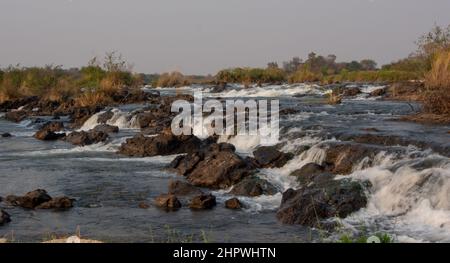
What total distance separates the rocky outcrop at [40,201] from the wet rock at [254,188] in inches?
131

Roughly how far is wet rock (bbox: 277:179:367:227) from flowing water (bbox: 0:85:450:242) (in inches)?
8.2

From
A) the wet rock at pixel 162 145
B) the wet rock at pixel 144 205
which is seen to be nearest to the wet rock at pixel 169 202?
the wet rock at pixel 144 205

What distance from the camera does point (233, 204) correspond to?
10.9m

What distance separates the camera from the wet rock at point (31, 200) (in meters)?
11.1

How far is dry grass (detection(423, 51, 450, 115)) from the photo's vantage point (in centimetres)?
1692

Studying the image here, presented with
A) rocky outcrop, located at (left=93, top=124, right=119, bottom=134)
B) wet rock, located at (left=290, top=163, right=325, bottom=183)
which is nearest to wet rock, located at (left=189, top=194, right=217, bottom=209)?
wet rock, located at (left=290, top=163, right=325, bottom=183)

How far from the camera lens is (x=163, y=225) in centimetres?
973

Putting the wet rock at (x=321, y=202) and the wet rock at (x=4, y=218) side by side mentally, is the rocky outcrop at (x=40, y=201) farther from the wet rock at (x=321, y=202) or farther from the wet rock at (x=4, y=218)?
the wet rock at (x=321, y=202)

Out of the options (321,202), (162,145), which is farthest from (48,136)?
(321,202)

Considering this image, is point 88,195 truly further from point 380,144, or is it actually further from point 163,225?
point 380,144

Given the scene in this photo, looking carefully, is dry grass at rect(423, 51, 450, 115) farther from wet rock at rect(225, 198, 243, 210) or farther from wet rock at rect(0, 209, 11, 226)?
wet rock at rect(0, 209, 11, 226)

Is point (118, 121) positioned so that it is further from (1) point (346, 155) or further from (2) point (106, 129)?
(1) point (346, 155)
